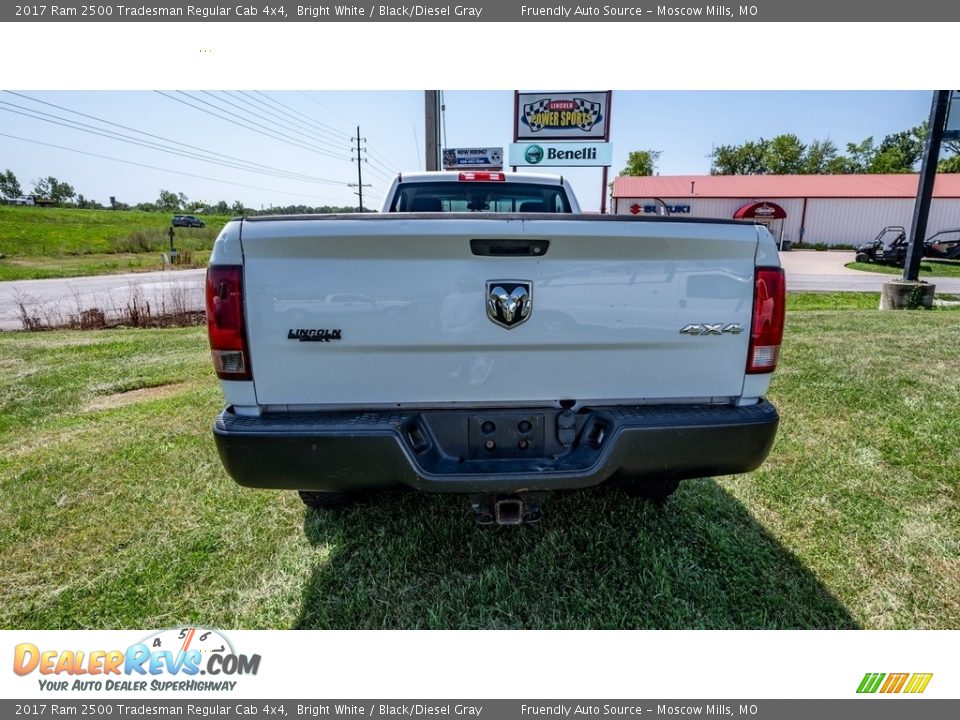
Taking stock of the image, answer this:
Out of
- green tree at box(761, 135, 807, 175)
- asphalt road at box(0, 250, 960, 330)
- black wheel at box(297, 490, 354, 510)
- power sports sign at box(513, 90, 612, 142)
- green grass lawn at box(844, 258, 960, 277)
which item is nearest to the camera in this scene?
black wheel at box(297, 490, 354, 510)

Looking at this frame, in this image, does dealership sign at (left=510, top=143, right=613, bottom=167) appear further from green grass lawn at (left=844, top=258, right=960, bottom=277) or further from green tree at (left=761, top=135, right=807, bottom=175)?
green tree at (left=761, top=135, right=807, bottom=175)

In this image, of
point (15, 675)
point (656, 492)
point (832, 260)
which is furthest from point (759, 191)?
point (15, 675)

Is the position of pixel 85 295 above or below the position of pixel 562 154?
below

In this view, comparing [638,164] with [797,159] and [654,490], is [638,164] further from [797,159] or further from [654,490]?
[654,490]

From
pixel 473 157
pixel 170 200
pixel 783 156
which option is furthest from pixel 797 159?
pixel 170 200

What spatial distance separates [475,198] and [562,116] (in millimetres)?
12600

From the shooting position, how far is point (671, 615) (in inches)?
87.0

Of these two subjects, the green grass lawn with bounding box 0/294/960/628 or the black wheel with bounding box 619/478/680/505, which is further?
the black wheel with bounding box 619/478/680/505

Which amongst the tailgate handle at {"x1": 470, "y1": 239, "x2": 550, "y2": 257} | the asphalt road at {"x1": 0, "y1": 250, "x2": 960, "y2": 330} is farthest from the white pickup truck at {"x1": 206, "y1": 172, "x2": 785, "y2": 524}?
A: the asphalt road at {"x1": 0, "y1": 250, "x2": 960, "y2": 330}

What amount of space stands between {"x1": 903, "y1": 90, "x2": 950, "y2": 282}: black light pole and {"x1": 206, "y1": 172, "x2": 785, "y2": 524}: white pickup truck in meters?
10.9

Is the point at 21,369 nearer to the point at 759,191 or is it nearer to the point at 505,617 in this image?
the point at 505,617

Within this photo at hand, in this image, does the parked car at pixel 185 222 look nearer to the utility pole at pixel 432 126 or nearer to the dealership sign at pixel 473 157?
the dealership sign at pixel 473 157

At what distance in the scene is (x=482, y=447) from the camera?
2.09 m

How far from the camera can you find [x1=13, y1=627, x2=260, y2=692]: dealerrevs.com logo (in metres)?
1.99
